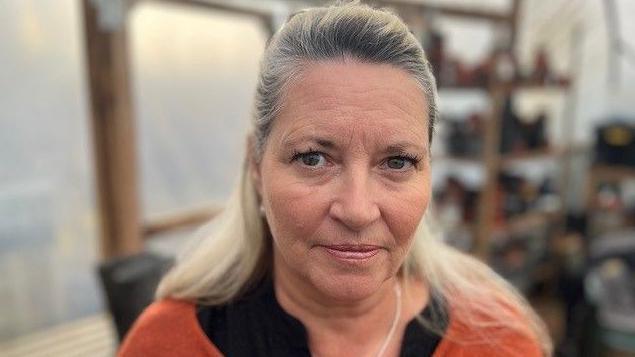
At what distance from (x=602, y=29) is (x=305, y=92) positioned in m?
3.49

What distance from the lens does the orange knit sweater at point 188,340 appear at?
923 millimetres

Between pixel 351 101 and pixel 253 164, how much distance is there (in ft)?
0.79

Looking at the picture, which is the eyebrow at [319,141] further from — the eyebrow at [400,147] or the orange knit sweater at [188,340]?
the orange knit sweater at [188,340]

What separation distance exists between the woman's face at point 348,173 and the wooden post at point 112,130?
1179 millimetres

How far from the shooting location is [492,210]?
114 inches

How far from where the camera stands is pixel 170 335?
3.09 ft

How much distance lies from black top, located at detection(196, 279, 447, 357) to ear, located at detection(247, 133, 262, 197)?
0.19 m

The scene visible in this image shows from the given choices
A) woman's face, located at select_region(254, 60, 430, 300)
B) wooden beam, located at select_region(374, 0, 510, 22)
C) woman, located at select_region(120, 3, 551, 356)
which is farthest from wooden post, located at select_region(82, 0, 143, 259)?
woman's face, located at select_region(254, 60, 430, 300)

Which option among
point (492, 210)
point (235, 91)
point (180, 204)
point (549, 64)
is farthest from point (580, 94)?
point (180, 204)

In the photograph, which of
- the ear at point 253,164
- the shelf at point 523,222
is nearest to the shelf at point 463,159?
the shelf at point 523,222

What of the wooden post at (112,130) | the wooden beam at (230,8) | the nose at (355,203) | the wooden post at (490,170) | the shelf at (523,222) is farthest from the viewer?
the shelf at (523,222)

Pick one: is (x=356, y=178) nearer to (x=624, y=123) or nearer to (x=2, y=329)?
(x=2, y=329)

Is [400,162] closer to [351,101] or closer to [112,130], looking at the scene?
[351,101]

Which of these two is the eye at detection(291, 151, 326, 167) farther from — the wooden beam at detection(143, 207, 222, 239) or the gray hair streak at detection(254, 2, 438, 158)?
the wooden beam at detection(143, 207, 222, 239)
